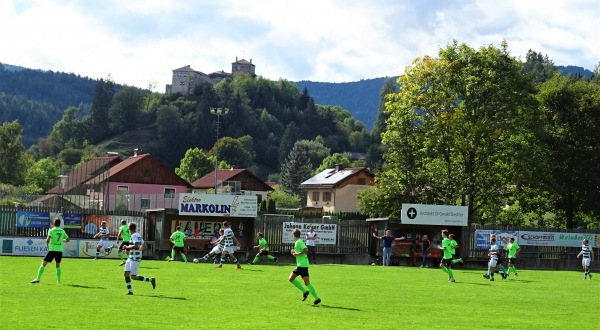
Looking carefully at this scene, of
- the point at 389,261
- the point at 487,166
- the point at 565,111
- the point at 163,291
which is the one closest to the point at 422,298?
the point at 163,291

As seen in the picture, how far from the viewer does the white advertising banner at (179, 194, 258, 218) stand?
51503 millimetres

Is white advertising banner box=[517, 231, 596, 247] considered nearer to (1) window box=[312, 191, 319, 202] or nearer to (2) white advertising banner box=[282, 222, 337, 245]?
(2) white advertising banner box=[282, 222, 337, 245]

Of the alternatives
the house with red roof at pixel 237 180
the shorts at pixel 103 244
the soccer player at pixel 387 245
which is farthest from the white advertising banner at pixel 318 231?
the house with red roof at pixel 237 180

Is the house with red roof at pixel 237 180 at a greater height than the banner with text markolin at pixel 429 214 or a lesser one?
greater

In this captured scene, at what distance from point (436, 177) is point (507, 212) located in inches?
324

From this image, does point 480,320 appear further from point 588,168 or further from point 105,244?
point 588,168

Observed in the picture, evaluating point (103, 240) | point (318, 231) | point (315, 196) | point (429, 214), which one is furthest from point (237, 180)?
point (103, 240)

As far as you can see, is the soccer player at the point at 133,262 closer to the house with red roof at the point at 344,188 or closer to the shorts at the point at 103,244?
the shorts at the point at 103,244

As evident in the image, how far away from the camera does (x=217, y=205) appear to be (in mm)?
51969

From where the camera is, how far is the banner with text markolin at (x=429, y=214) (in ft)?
177

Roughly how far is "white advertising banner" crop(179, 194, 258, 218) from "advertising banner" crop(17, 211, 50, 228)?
24.3 feet

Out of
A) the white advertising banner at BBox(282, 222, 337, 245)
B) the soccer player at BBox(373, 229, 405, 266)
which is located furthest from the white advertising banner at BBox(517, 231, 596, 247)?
the white advertising banner at BBox(282, 222, 337, 245)

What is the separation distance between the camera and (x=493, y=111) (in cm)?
6606

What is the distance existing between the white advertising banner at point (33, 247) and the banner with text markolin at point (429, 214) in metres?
19.0
